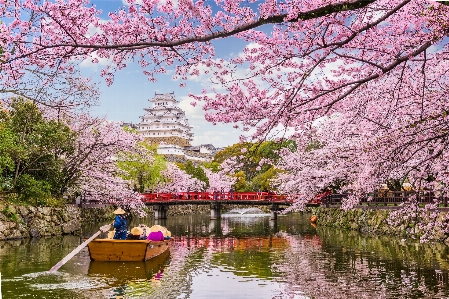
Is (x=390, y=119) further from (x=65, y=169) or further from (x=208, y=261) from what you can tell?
(x=65, y=169)

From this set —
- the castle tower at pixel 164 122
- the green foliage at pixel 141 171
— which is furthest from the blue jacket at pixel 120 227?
the castle tower at pixel 164 122

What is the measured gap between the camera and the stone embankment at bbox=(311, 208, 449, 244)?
740 inches

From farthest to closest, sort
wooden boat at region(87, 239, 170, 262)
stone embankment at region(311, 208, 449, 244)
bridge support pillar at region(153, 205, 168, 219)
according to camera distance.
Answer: bridge support pillar at region(153, 205, 168, 219) < stone embankment at region(311, 208, 449, 244) < wooden boat at region(87, 239, 170, 262)

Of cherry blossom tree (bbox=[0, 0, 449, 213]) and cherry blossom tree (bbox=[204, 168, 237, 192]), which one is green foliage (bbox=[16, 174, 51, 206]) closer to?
cherry blossom tree (bbox=[0, 0, 449, 213])

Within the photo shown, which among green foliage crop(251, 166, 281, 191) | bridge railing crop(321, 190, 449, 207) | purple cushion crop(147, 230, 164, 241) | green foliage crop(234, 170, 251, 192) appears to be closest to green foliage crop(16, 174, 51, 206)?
purple cushion crop(147, 230, 164, 241)

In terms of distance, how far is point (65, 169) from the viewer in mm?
23312

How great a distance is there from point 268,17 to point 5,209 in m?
17.7

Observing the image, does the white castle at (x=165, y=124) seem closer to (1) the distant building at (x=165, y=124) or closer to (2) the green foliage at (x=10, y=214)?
(1) the distant building at (x=165, y=124)

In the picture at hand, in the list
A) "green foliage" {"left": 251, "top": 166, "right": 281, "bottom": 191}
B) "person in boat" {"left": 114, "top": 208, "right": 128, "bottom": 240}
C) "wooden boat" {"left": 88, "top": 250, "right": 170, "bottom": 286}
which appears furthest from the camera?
A: "green foliage" {"left": 251, "top": 166, "right": 281, "bottom": 191}

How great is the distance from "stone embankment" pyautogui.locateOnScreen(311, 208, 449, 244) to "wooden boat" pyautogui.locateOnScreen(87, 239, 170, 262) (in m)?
9.75

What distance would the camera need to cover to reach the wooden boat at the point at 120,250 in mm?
13984

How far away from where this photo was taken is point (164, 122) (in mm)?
88250

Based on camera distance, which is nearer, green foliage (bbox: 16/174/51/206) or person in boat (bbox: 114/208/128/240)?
person in boat (bbox: 114/208/128/240)

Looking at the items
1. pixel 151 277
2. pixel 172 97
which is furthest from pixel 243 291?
pixel 172 97
